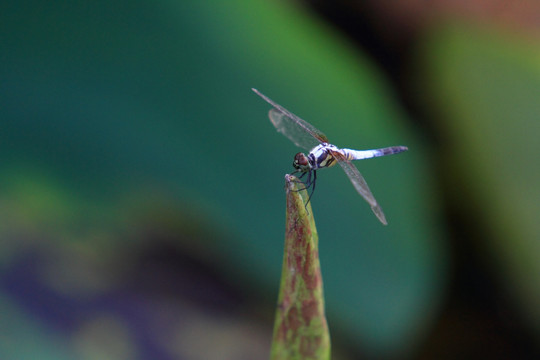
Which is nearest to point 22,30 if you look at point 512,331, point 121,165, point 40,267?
point 121,165

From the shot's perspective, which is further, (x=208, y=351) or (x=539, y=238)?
(x=539, y=238)

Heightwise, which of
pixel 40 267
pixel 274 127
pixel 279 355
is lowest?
pixel 40 267

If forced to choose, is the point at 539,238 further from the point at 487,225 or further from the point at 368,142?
the point at 368,142

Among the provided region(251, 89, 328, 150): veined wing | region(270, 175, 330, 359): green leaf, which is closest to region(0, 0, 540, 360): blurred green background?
region(251, 89, 328, 150): veined wing

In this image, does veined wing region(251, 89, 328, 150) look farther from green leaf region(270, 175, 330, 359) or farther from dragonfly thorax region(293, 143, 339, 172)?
green leaf region(270, 175, 330, 359)

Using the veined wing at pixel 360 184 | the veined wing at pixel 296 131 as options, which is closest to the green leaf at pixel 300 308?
the veined wing at pixel 360 184

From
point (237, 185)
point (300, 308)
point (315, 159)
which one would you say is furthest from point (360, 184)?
point (300, 308)

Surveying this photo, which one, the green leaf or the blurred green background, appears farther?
the blurred green background

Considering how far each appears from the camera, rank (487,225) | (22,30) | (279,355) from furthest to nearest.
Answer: (487,225)
(22,30)
(279,355)
